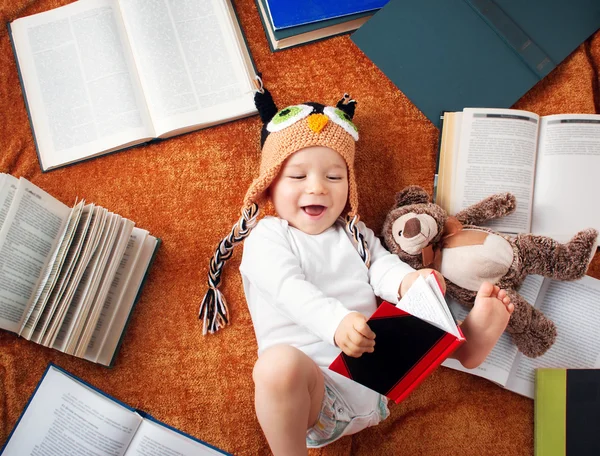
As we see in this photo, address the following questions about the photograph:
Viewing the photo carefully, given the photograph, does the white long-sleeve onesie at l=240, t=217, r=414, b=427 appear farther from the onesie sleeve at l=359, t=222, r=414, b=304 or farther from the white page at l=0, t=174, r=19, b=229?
the white page at l=0, t=174, r=19, b=229

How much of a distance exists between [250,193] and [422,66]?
0.64 meters

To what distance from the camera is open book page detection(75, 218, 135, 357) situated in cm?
111

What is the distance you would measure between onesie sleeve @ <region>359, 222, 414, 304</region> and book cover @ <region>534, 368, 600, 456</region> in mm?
478

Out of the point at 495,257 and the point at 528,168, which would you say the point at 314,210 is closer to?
the point at 495,257

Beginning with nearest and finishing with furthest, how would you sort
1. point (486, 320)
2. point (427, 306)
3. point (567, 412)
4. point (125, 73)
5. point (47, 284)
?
point (427, 306) → point (486, 320) → point (47, 284) → point (567, 412) → point (125, 73)

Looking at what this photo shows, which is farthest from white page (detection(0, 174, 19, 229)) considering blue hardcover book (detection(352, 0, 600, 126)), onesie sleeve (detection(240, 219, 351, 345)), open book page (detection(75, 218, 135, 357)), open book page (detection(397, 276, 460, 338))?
blue hardcover book (detection(352, 0, 600, 126))

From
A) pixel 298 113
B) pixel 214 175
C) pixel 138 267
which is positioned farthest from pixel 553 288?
pixel 138 267

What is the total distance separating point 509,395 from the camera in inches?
48.0

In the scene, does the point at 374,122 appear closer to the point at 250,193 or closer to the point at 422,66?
the point at 422,66

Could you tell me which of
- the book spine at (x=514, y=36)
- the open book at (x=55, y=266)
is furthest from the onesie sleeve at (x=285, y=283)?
the book spine at (x=514, y=36)

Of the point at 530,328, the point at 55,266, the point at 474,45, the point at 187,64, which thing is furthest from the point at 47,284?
the point at 474,45

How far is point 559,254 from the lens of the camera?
1.13 metres

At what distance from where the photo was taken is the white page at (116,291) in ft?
3.78

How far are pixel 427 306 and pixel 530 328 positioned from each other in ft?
1.56
